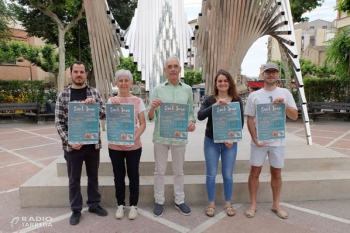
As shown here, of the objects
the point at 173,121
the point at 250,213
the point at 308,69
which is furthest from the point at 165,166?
the point at 308,69

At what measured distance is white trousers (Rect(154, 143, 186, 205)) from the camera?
3123 mm

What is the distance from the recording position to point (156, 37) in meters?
4.71

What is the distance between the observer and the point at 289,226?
312 centimetres

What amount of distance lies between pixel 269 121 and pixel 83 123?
2025mm

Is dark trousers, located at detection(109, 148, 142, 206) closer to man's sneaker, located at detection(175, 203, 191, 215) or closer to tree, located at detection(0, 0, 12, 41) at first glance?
A: man's sneaker, located at detection(175, 203, 191, 215)

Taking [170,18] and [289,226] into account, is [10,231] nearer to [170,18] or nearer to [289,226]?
[289,226]

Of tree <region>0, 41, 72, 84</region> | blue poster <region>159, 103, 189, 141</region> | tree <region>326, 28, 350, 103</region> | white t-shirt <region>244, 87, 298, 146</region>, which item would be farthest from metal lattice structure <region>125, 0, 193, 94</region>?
tree <region>0, 41, 72, 84</region>

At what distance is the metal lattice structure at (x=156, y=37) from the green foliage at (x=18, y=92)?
8.09 metres

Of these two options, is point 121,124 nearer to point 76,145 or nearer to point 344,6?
point 76,145

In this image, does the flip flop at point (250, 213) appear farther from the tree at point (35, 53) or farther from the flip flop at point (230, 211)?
the tree at point (35, 53)

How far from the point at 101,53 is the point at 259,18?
285 centimetres

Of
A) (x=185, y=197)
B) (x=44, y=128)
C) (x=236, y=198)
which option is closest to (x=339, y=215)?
(x=236, y=198)

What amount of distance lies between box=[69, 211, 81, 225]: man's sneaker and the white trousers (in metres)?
0.92

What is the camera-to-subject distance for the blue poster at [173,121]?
9.82 feet
